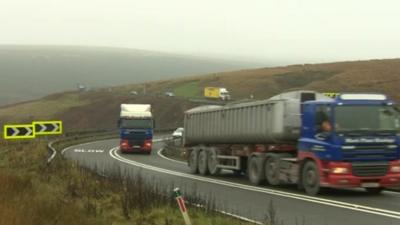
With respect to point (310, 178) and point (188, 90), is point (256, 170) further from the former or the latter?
point (188, 90)

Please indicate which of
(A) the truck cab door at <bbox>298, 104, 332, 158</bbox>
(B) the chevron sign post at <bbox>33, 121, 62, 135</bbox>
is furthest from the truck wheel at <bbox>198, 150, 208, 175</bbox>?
(A) the truck cab door at <bbox>298, 104, 332, 158</bbox>

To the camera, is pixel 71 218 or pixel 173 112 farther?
pixel 173 112

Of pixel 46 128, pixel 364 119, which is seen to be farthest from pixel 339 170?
pixel 46 128

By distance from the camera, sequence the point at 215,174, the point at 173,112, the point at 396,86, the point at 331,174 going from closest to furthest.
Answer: the point at 331,174, the point at 215,174, the point at 396,86, the point at 173,112

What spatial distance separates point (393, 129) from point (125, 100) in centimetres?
9019

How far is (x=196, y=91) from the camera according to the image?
11431 cm

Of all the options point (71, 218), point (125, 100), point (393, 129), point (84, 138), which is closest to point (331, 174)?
point (393, 129)

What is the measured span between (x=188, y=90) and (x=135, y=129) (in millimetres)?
70194

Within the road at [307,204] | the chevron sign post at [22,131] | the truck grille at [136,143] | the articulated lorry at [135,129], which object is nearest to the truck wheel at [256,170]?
the road at [307,204]

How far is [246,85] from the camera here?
11100 cm

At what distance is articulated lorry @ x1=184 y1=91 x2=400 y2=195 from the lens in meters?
16.9

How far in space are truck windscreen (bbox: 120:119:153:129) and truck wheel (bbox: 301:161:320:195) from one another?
29764 mm

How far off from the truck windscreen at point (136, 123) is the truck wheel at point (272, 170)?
88.9ft

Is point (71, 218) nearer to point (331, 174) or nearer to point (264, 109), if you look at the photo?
point (331, 174)
